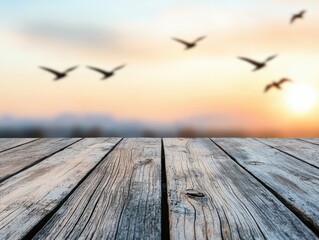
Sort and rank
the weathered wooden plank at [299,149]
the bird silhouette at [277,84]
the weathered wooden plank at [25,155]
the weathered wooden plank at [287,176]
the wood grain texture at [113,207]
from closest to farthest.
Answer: the wood grain texture at [113,207]
the weathered wooden plank at [287,176]
the weathered wooden plank at [25,155]
the weathered wooden plank at [299,149]
the bird silhouette at [277,84]

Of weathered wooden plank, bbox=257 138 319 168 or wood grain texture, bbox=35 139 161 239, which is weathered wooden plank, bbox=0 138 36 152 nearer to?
wood grain texture, bbox=35 139 161 239

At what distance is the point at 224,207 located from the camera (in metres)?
0.95

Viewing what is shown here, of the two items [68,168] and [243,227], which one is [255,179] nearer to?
[243,227]

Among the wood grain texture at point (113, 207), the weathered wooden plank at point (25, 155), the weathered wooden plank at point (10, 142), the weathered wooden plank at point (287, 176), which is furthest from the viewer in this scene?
the weathered wooden plank at point (10, 142)

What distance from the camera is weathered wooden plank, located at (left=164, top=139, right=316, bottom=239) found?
30.6 inches

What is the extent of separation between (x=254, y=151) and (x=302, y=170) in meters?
0.56

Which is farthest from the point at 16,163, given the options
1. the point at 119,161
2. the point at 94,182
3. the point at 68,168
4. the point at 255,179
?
the point at 255,179

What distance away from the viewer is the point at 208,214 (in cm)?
89

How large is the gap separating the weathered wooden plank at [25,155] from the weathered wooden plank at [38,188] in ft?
0.18

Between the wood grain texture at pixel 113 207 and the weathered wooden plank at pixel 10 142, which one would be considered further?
the weathered wooden plank at pixel 10 142

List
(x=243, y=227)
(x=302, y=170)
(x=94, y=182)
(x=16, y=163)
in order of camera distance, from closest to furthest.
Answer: (x=243, y=227)
(x=94, y=182)
(x=302, y=170)
(x=16, y=163)

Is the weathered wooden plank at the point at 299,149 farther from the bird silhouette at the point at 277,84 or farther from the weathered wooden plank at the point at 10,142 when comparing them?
the bird silhouette at the point at 277,84

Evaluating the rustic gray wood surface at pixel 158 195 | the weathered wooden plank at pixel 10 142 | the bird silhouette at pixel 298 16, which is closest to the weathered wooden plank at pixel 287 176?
the rustic gray wood surface at pixel 158 195

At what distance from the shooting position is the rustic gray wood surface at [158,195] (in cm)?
79
